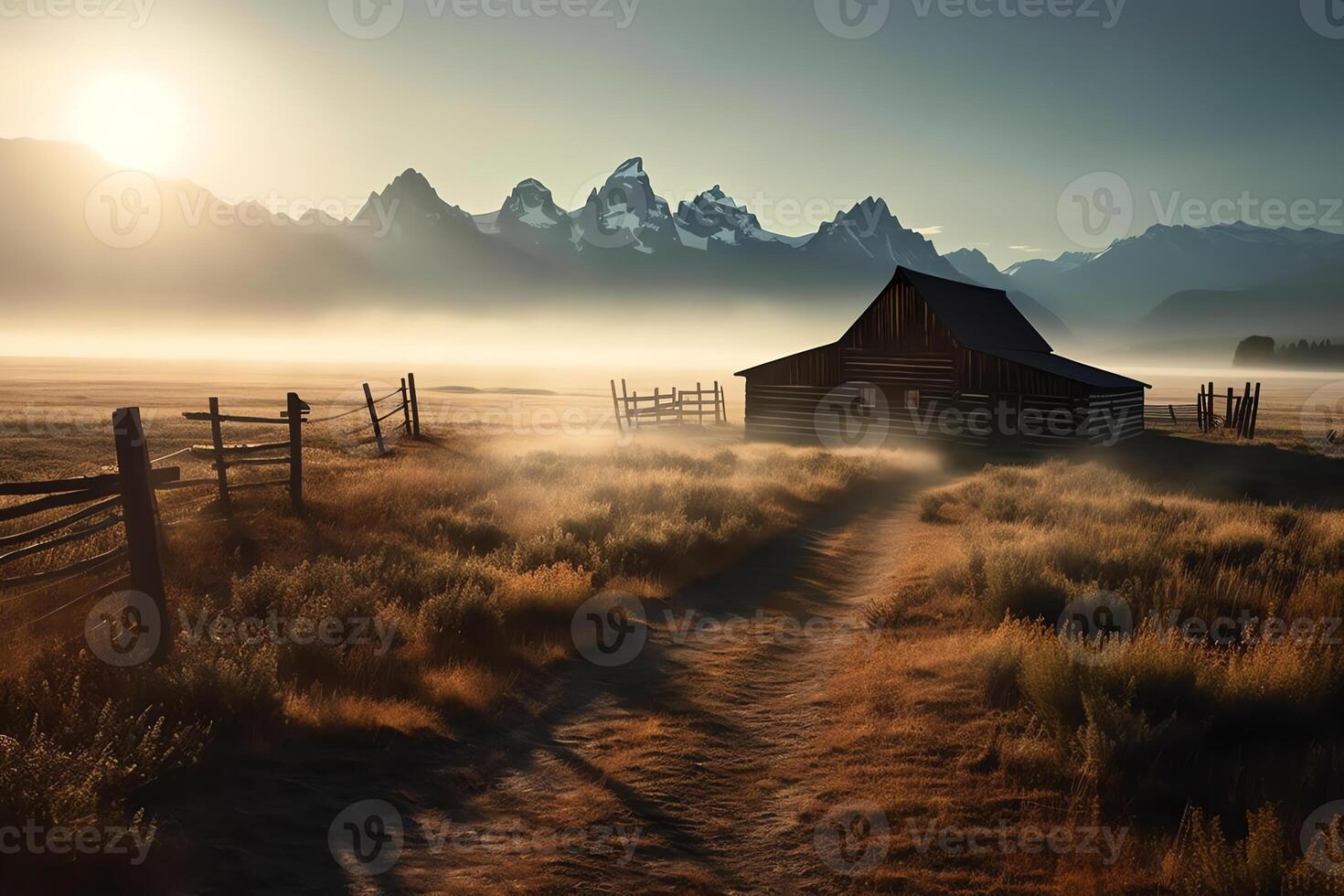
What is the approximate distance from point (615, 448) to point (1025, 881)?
2211 cm

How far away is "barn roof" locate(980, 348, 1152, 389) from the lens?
27766 mm

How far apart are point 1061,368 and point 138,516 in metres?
31.8

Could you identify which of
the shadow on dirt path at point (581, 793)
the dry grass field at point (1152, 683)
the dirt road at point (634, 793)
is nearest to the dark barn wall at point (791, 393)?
the dry grass field at point (1152, 683)

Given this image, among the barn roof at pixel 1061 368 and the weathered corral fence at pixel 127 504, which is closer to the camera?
the weathered corral fence at pixel 127 504

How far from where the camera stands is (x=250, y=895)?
149 inches

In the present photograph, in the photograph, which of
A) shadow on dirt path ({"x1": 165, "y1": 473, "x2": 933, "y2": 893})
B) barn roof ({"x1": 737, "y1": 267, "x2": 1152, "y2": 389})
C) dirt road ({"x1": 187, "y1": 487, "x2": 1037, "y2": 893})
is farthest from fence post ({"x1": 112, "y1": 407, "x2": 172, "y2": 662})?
barn roof ({"x1": 737, "y1": 267, "x2": 1152, "y2": 389})

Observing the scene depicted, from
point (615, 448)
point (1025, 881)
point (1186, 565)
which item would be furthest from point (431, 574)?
point (615, 448)

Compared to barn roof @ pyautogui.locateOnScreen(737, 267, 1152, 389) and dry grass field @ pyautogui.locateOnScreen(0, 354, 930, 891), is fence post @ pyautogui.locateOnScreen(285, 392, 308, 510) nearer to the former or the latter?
dry grass field @ pyautogui.locateOnScreen(0, 354, 930, 891)

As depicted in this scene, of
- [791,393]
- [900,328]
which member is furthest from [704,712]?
[791,393]

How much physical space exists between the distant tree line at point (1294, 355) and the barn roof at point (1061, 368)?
623 feet

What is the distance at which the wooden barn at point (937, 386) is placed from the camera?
Answer: 2838 cm

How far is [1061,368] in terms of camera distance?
29.8 meters

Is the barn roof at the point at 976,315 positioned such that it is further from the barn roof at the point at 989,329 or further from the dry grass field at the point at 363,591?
the dry grass field at the point at 363,591

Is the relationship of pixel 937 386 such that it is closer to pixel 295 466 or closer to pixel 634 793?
pixel 295 466
